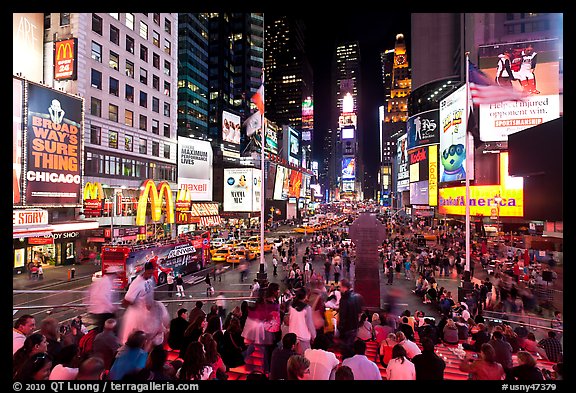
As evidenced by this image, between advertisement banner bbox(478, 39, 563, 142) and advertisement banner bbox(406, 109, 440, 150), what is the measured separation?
22.0 meters

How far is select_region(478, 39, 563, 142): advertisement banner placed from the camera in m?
31.8

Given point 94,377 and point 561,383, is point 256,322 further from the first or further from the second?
point 561,383

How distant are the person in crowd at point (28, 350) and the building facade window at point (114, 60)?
36244mm

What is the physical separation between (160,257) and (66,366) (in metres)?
17.0

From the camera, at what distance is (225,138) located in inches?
2454

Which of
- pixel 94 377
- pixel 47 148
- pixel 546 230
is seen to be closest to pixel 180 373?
pixel 94 377

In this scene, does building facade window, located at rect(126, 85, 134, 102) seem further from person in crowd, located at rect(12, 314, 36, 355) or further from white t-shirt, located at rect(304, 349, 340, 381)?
white t-shirt, located at rect(304, 349, 340, 381)

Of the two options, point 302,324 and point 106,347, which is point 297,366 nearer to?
point 302,324

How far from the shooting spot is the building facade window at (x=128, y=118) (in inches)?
1473

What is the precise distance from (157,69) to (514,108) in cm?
4271

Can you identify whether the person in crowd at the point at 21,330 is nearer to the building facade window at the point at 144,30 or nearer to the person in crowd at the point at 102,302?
the person in crowd at the point at 102,302

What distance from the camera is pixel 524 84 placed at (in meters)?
31.9

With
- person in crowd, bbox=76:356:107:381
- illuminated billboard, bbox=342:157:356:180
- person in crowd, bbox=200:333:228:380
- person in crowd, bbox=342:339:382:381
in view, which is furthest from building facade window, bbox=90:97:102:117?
illuminated billboard, bbox=342:157:356:180

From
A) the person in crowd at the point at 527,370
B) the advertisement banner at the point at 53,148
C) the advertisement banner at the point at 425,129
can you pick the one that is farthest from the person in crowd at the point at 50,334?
the advertisement banner at the point at 425,129
